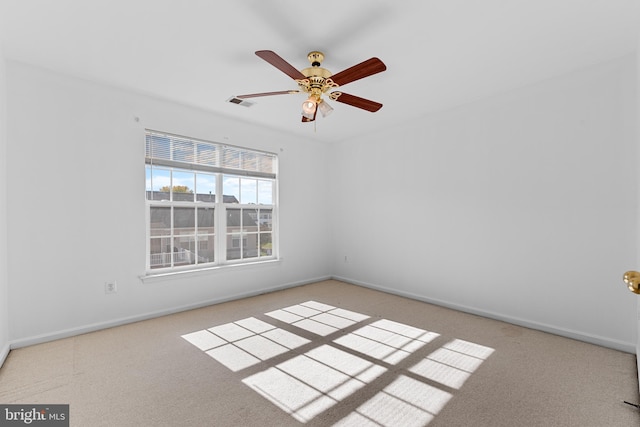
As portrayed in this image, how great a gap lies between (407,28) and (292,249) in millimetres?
3625

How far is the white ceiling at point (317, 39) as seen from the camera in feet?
6.69

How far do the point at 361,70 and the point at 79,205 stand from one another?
306 centimetres

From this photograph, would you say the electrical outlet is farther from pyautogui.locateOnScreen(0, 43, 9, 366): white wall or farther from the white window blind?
the white window blind

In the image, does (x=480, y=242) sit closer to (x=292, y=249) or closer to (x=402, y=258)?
(x=402, y=258)

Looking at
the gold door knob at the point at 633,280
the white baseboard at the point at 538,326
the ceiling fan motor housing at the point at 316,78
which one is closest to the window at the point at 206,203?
the ceiling fan motor housing at the point at 316,78

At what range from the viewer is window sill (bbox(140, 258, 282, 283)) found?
352 cm

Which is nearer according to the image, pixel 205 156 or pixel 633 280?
pixel 633 280

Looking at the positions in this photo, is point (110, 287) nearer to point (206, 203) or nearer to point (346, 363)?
point (206, 203)

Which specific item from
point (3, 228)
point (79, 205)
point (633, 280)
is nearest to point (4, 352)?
point (3, 228)

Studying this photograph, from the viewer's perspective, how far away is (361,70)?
7.33 ft

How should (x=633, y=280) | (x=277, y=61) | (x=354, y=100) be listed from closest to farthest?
(x=633, y=280) < (x=277, y=61) < (x=354, y=100)

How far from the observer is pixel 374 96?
3.49m

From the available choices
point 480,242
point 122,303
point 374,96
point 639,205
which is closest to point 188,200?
point 122,303

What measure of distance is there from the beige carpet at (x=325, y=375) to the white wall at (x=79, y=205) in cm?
30
